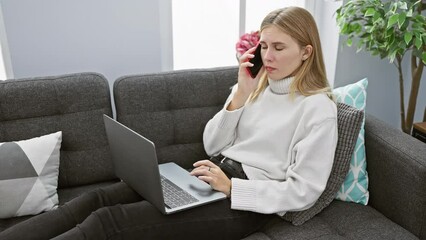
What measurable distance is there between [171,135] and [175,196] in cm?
44

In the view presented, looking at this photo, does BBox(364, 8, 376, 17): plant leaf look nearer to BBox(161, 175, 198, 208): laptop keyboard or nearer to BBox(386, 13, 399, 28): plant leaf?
BBox(386, 13, 399, 28): plant leaf

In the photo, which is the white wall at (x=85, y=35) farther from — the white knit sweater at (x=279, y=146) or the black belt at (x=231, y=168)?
the black belt at (x=231, y=168)

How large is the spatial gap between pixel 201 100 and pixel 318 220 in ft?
2.22

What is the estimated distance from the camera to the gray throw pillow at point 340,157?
4.91 feet

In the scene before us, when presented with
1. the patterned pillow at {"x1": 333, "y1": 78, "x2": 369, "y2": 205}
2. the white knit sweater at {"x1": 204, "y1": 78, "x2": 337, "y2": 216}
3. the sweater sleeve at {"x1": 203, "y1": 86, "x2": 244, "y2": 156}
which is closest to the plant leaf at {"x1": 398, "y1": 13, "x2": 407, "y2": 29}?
the patterned pillow at {"x1": 333, "y1": 78, "x2": 369, "y2": 205}

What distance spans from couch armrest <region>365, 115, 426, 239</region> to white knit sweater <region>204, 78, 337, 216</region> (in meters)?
0.25

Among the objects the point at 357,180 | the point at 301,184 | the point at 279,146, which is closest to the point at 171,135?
the point at 279,146

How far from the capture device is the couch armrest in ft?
4.74

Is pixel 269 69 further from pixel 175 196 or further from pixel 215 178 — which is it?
pixel 175 196

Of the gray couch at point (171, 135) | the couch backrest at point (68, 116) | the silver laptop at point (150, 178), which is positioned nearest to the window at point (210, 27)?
the gray couch at point (171, 135)

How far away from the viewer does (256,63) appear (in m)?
1.60

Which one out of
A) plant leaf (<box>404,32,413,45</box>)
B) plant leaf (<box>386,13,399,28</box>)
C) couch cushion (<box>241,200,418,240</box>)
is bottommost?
couch cushion (<box>241,200,418,240</box>)

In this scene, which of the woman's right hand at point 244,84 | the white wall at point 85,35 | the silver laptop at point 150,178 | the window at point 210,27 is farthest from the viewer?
the window at point 210,27

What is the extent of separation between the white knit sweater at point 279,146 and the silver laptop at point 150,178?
131 millimetres
